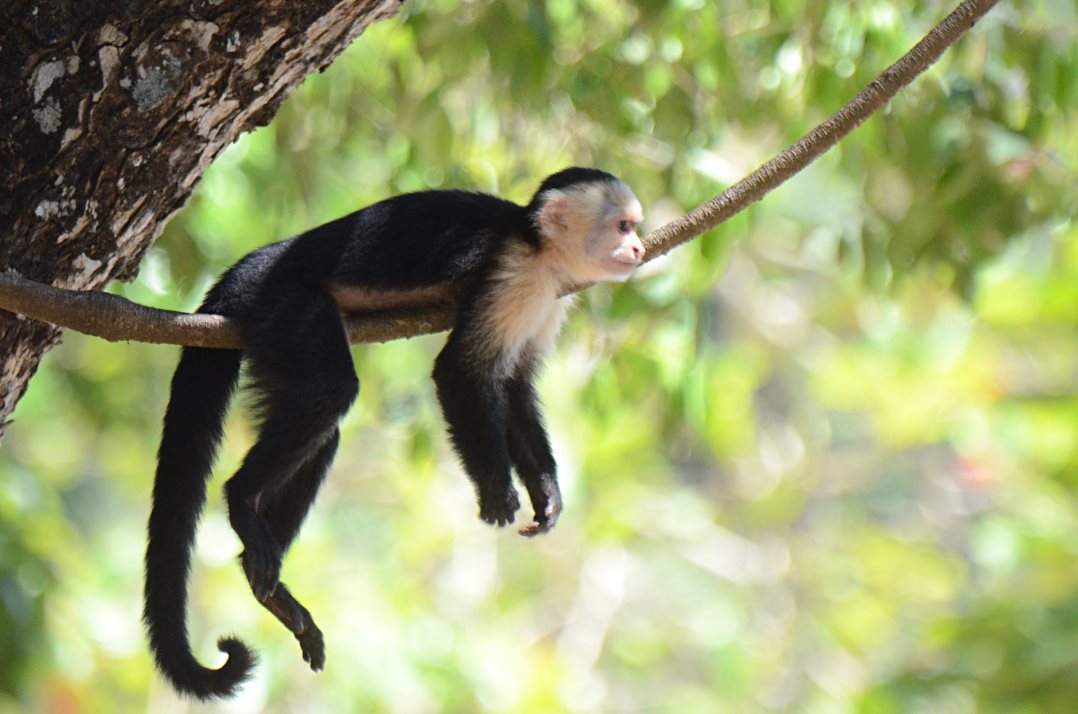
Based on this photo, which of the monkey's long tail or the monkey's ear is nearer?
the monkey's long tail

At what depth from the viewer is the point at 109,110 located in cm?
183

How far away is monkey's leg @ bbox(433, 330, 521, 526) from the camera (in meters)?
2.36

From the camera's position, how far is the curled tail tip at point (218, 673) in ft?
7.02

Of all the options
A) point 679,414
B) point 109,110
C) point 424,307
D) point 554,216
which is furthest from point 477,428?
point 109,110

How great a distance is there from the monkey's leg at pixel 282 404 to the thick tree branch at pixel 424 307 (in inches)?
3.4

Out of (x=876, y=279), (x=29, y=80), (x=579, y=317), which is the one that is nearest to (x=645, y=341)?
(x=579, y=317)

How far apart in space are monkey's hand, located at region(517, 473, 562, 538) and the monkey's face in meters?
0.45

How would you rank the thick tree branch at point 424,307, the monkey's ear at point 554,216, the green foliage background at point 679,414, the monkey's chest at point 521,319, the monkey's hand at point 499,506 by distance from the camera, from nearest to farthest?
the thick tree branch at point 424,307 → the monkey's hand at point 499,506 → the monkey's chest at point 521,319 → the monkey's ear at point 554,216 → the green foliage background at point 679,414

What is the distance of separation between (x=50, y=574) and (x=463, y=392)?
159 cm

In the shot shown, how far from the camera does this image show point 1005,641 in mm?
4332

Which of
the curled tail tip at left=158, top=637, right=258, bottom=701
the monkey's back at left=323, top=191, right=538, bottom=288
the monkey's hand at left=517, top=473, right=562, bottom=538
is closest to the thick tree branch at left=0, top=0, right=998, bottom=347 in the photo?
the monkey's back at left=323, top=191, right=538, bottom=288

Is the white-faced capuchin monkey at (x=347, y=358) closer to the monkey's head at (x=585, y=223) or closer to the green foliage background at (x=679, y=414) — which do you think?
the monkey's head at (x=585, y=223)

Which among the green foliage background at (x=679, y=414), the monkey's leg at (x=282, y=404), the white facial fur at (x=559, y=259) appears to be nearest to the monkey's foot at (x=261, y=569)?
the monkey's leg at (x=282, y=404)

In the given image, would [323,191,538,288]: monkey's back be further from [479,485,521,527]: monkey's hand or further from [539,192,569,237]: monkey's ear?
[479,485,521,527]: monkey's hand
